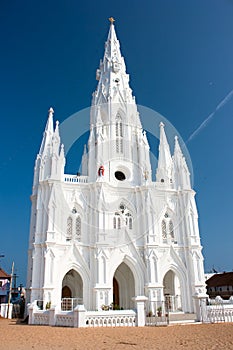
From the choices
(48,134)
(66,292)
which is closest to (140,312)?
(66,292)

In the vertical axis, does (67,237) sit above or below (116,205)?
below

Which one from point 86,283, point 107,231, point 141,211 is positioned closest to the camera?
point 86,283

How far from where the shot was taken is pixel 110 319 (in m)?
16.4

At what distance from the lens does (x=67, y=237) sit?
26.7m

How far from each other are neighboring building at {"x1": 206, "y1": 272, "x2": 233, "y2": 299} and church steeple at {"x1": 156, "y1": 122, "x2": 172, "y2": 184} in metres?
21.2

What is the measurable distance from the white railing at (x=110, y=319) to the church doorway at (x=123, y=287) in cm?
1171

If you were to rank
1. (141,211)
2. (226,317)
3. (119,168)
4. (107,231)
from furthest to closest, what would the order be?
(119,168) → (141,211) → (107,231) → (226,317)

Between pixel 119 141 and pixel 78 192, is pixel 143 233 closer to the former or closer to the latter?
pixel 78 192

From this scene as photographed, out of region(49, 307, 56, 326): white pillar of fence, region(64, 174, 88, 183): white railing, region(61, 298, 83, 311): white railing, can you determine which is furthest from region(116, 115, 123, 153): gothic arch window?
region(49, 307, 56, 326): white pillar of fence

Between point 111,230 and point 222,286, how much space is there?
27330 millimetres

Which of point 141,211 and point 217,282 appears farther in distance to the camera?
point 217,282

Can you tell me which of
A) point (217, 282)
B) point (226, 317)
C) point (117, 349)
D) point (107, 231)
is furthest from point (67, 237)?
point (217, 282)

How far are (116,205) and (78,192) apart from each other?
13.2 feet

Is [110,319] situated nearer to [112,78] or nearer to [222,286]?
[112,78]
